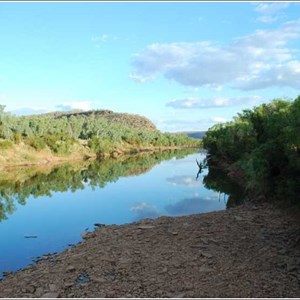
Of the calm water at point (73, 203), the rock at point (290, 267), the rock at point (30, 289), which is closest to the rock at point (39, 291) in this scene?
the rock at point (30, 289)

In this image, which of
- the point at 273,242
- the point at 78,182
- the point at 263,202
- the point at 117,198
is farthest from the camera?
the point at 78,182

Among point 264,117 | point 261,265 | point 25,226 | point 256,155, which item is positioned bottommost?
point 25,226

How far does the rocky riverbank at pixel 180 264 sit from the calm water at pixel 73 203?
128 inches

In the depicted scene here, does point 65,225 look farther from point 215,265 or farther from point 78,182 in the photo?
point 78,182

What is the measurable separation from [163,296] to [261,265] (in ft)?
9.48

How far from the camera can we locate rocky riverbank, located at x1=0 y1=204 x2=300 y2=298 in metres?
9.19

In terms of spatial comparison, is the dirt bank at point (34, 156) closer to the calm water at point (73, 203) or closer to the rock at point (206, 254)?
the calm water at point (73, 203)

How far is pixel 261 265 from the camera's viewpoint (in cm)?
1023

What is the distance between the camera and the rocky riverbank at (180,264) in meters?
9.19

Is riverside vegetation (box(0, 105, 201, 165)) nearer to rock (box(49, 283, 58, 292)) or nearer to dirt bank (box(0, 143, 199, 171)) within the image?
Result: dirt bank (box(0, 143, 199, 171))

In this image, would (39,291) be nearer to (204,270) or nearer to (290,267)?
(204,270)

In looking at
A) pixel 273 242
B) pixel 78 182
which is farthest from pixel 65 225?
pixel 78 182

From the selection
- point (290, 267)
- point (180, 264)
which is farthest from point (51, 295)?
point (290, 267)

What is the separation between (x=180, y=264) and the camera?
10672mm
